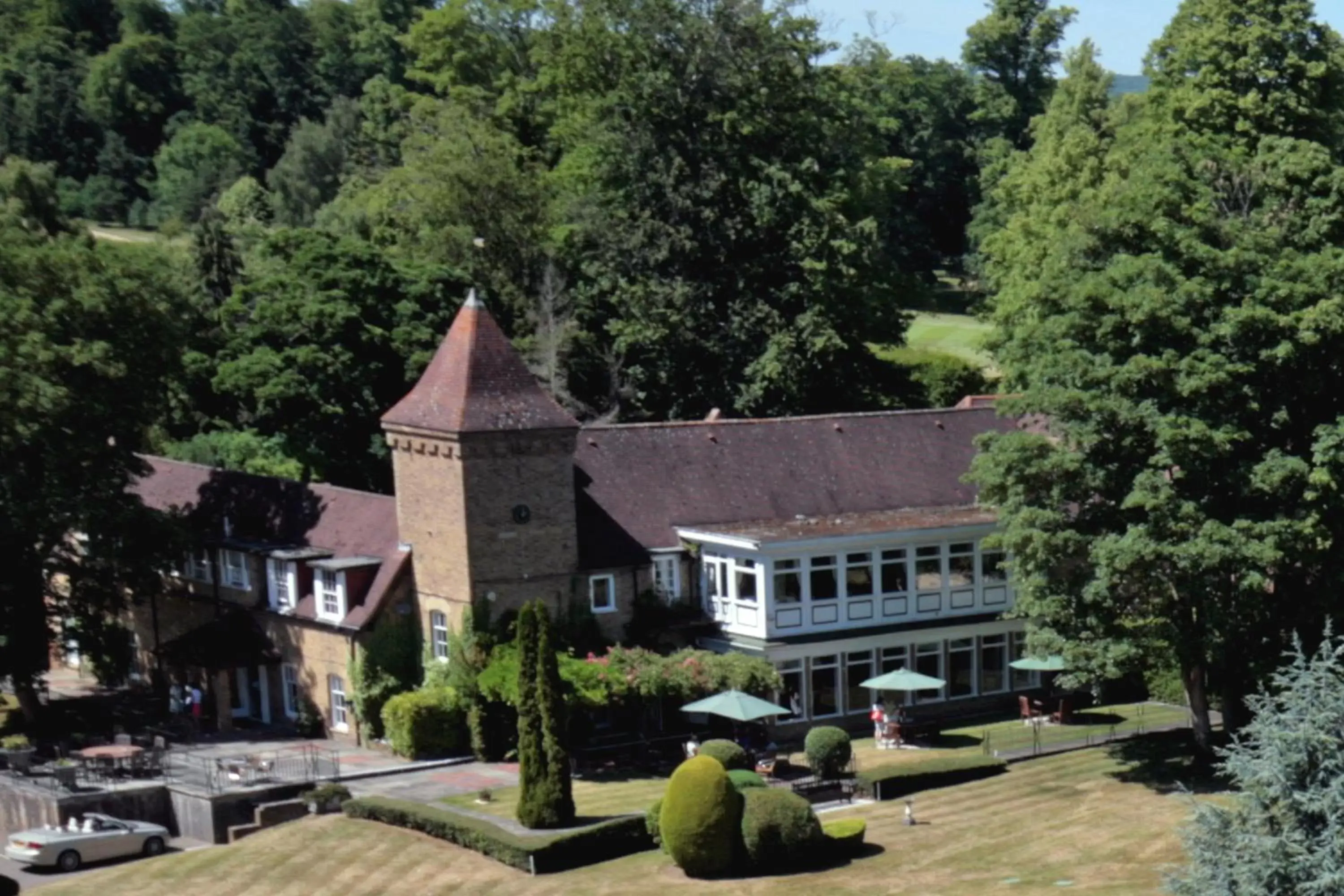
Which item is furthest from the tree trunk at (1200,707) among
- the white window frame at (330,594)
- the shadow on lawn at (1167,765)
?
the white window frame at (330,594)

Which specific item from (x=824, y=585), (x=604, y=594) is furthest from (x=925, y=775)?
(x=604, y=594)

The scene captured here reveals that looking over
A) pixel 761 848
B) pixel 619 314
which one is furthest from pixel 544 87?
pixel 761 848

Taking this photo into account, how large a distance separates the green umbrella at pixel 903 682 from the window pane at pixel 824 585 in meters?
2.50

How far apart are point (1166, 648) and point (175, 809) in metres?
22.4

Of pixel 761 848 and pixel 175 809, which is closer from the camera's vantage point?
pixel 761 848

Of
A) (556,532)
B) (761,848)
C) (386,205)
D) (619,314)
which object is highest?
(386,205)

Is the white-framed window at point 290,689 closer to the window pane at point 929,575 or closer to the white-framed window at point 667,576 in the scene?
the white-framed window at point 667,576

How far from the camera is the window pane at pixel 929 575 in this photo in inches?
2169

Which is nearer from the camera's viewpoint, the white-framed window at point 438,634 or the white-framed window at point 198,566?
the white-framed window at point 438,634

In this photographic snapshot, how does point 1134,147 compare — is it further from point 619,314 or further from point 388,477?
point 388,477

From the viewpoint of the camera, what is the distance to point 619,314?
7969 centimetres

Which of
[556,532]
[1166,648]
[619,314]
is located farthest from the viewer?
[619,314]

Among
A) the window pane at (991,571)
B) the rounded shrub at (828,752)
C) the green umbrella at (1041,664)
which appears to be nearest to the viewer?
the rounded shrub at (828,752)

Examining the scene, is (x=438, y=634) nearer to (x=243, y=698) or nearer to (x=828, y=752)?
(x=243, y=698)
